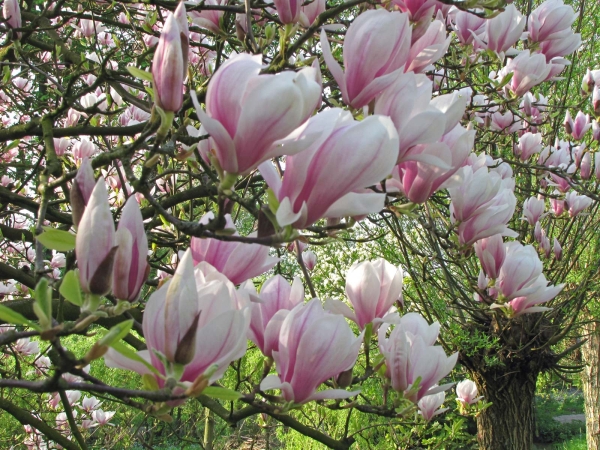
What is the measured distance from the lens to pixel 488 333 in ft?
13.1

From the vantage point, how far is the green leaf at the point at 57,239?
601mm

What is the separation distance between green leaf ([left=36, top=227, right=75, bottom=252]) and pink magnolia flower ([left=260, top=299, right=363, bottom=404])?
0.32 metres

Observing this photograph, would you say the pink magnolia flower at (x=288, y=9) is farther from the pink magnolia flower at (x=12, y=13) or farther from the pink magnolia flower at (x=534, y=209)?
the pink magnolia flower at (x=534, y=209)

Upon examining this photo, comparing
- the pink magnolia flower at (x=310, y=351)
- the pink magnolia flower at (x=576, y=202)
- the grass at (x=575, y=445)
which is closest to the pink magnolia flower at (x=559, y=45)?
the pink magnolia flower at (x=576, y=202)

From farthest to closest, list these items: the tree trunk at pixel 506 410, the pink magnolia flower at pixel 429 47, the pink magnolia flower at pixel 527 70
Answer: the tree trunk at pixel 506 410 < the pink magnolia flower at pixel 527 70 < the pink magnolia flower at pixel 429 47

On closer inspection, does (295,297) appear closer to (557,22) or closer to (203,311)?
(203,311)

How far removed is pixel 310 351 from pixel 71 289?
0.35 metres

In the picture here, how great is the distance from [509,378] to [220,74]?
163 inches

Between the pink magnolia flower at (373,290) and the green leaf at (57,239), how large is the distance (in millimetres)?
573

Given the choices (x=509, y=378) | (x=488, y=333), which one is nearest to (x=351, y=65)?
(x=488, y=333)

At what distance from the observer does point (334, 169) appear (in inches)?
22.6

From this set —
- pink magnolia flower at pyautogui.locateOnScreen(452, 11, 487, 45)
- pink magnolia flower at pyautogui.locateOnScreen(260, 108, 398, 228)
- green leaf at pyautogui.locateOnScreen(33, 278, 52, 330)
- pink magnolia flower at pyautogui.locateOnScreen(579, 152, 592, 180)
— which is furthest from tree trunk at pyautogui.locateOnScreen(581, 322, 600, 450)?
green leaf at pyautogui.locateOnScreen(33, 278, 52, 330)

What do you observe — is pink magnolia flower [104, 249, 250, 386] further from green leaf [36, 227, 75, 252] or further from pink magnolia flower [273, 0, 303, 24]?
pink magnolia flower [273, 0, 303, 24]

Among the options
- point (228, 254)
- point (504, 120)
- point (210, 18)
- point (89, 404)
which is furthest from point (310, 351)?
point (89, 404)
